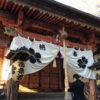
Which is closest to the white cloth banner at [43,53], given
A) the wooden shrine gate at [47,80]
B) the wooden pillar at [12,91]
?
the wooden pillar at [12,91]

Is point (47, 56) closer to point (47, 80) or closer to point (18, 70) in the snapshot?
point (18, 70)

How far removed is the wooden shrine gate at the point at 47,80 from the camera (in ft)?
25.3

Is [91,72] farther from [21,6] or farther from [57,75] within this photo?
[21,6]

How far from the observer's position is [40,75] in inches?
324

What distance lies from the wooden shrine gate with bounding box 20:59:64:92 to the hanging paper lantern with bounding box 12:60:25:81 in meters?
2.70

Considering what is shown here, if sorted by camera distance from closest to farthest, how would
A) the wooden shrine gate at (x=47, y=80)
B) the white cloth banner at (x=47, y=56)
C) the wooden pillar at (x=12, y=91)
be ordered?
the wooden pillar at (x=12, y=91) → the white cloth banner at (x=47, y=56) → the wooden shrine gate at (x=47, y=80)

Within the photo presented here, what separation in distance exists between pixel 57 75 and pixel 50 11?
465 cm

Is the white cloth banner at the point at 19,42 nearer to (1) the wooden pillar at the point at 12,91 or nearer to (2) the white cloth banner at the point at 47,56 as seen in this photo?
(2) the white cloth banner at the point at 47,56

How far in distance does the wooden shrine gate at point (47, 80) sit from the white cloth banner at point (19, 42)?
277cm

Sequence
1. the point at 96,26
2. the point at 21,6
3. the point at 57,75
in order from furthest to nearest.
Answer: the point at 57,75 < the point at 96,26 < the point at 21,6

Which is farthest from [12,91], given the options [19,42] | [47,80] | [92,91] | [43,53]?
[92,91]

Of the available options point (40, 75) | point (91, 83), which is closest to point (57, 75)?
point (40, 75)

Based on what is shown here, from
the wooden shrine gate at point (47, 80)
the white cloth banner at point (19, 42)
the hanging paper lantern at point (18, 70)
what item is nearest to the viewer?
the hanging paper lantern at point (18, 70)

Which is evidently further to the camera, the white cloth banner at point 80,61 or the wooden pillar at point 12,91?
the white cloth banner at point 80,61
